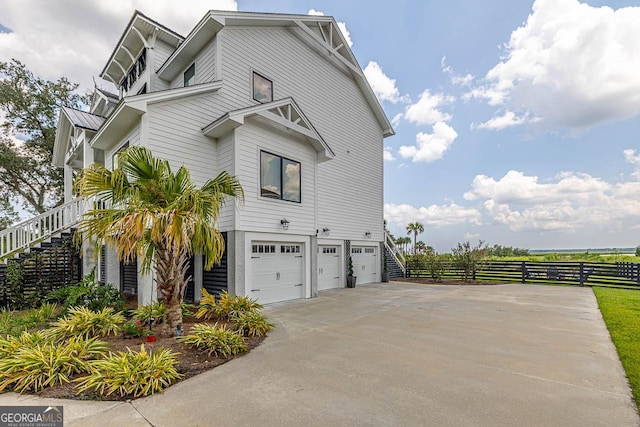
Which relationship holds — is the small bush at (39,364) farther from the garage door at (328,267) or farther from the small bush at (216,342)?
the garage door at (328,267)

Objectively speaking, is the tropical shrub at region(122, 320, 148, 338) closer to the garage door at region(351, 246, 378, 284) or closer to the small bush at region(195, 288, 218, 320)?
the small bush at region(195, 288, 218, 320)

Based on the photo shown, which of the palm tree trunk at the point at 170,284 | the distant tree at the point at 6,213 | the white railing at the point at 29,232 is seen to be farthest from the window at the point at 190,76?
the distant tree at the point at 6,213

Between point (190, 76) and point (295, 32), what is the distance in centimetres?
473

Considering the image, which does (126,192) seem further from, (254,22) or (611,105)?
(611,105)

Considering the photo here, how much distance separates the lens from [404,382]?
385 centimetres

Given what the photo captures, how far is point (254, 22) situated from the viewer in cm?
1016

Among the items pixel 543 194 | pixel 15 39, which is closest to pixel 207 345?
pixel 543 194

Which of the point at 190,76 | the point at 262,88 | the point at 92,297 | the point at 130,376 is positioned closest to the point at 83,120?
the point at 190,76

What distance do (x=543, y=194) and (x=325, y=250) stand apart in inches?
534

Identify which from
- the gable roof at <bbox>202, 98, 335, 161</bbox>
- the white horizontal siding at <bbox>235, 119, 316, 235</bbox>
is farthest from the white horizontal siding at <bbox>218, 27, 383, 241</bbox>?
the white horizontal siding at <bbox>235, 119, 316, 235</bbox>

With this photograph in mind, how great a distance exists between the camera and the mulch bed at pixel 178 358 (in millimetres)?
3451

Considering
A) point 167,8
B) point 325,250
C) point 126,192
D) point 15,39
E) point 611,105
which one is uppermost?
point 15,39

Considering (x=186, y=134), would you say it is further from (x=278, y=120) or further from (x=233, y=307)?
(x=233, y=307)

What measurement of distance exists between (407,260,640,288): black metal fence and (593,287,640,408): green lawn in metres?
4.64
